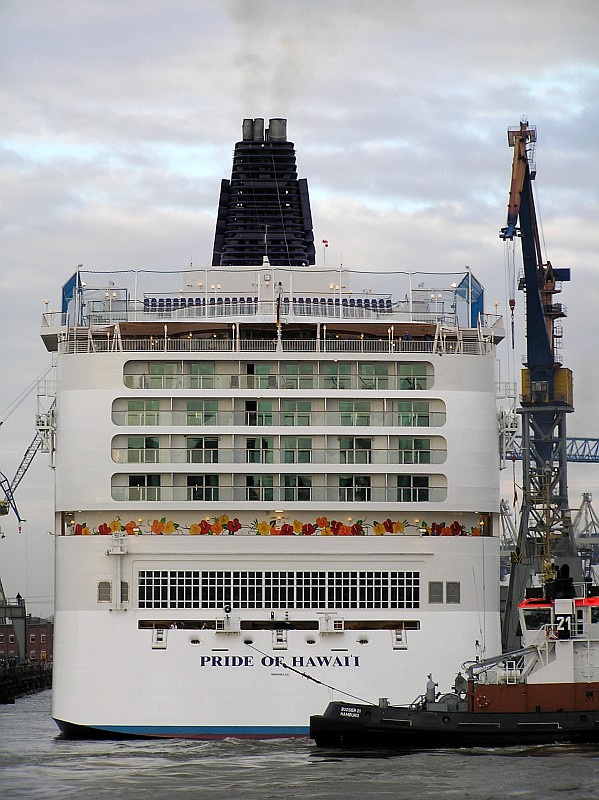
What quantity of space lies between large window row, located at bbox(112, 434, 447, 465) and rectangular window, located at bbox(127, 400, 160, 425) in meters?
0.49

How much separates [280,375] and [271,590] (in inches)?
263

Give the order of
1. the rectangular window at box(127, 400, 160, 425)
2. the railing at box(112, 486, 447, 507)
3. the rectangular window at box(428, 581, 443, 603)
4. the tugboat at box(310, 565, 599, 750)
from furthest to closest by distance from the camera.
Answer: the rectangular window at box(127, 400, 160, 425) < the railing at box(112, 486, 447, 507) < the rectangular window at box(428, 581, 443, 603) < the tugboat at box(310, 565, 599, 750)

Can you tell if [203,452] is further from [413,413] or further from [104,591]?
[413,413]

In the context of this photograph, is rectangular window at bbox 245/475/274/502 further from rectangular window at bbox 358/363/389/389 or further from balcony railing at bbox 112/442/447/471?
rectangular window at bbox 358/363/389/389

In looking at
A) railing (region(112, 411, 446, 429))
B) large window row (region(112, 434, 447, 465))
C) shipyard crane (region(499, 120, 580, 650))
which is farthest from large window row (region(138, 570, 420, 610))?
shipyard crane (region(499, 120, 580, 650))

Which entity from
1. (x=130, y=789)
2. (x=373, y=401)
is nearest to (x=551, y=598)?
(x=373, y=401)

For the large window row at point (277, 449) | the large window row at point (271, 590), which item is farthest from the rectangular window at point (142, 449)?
the large window row at point (271, 590)

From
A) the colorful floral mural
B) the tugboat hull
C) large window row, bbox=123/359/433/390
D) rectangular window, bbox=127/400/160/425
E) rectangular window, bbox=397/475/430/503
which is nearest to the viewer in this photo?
the tugboat hull

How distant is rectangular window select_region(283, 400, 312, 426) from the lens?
47.9 meters

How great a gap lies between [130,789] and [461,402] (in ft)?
55.0

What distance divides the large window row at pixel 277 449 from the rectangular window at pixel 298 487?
483 millimetres

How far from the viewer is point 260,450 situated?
47.7 meters

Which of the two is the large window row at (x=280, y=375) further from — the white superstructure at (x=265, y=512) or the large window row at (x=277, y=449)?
the large window row at (x=277, y=449)

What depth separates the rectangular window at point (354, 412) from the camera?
48.0 metres
